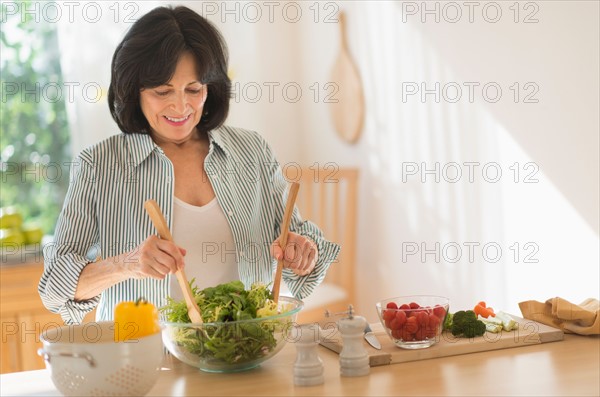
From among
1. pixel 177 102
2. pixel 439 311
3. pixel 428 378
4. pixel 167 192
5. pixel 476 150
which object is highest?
pixel 177 102

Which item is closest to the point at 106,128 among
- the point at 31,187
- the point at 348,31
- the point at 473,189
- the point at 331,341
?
the point at 31,187

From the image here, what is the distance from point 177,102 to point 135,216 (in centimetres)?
30

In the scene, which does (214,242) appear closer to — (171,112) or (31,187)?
(171,112)

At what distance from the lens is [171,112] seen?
1.94 m

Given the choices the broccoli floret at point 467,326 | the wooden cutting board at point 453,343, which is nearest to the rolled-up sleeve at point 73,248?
the wooden cutting board at point 453,343

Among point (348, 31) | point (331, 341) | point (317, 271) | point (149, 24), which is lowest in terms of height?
point (331, 341)

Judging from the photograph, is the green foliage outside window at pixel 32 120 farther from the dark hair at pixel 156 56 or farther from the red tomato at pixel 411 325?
the red tomato at pixel 411 325

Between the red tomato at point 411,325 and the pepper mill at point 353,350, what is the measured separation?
0.13 meters

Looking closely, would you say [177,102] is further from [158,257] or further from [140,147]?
[158,257]

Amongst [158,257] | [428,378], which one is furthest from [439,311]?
[158,257]

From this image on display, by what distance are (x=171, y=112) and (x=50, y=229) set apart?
2.18m

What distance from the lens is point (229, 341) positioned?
152 centimetres

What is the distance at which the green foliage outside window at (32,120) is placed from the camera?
3752 mm

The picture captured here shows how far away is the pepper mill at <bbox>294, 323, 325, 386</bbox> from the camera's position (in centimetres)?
147
